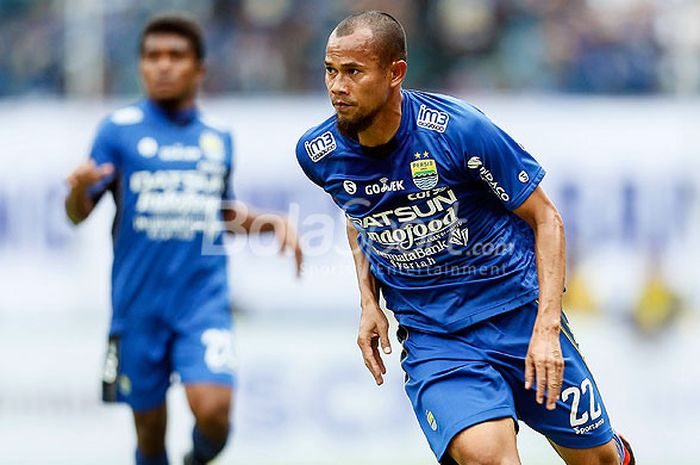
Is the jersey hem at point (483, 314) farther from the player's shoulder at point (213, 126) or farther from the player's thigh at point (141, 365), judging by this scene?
the player's shoulder at point (213, 126)

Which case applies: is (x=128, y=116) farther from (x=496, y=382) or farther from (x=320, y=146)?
(x=496, y=382)

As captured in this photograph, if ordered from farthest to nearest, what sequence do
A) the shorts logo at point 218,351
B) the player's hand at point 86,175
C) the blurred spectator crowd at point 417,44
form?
1. the blurred spectator crowd at point 417,44
2. the shorts logo at point 218,351
3. the player's hand at point 86,175

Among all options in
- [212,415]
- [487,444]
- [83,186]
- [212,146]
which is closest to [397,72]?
[487,444]

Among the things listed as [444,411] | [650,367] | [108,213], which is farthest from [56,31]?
[444,411]

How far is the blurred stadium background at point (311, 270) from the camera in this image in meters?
9.94

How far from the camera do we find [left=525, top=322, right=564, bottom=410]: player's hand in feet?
15.4

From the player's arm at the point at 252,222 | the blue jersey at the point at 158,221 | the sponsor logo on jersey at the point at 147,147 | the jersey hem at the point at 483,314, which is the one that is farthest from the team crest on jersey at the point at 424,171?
the sponsor logo on jersey at the point at 147,147

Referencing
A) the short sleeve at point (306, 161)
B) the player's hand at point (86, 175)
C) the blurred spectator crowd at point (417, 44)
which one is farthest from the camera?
the blurred spectator crowd at point (417, 44)

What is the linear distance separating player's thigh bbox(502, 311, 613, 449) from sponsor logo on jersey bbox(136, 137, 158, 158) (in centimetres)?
283

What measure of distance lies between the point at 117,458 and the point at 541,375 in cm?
601

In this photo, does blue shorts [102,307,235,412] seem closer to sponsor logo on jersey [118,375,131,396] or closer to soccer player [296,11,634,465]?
sponsor logo on jersey [118,375,131,396]

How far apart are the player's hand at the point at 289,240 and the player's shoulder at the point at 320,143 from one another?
1835 mm

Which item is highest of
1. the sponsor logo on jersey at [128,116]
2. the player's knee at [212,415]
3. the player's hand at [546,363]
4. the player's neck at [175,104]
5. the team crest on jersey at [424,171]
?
the team crest on jersey at [424,171]

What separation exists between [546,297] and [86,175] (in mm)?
2817
